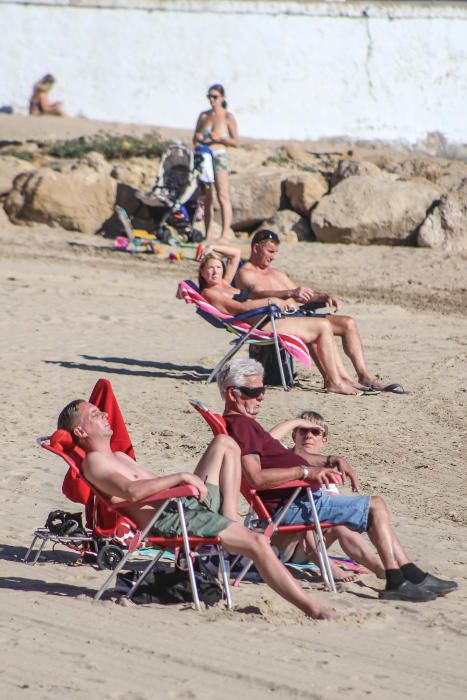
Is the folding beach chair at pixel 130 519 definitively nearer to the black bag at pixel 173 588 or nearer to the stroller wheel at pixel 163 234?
the black bag at pixel 173 588

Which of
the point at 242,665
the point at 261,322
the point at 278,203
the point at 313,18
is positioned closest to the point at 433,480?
the point at 261,322

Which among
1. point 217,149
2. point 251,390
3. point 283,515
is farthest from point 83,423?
point 217,149

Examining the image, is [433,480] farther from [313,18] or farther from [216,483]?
[313,18]

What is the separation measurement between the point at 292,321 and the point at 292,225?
6860mm

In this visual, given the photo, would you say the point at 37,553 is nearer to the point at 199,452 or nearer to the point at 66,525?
the point at 66,525

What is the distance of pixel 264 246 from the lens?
983cm

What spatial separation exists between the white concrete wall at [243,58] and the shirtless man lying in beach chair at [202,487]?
17278 millimetres

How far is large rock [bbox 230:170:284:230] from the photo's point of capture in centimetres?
1667

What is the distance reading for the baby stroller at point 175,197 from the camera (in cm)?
1556

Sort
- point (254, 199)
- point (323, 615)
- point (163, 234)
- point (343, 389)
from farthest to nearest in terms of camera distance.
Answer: point (254, 199)
point (163, 234)
point (343, 389)
point (323, 615)

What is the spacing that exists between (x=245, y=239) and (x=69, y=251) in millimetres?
2418

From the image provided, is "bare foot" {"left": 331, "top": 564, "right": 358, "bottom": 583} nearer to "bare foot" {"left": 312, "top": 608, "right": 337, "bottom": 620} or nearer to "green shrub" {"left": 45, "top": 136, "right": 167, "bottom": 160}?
"bare foot" {"left": 312, "top": 608, "right": 337, "bottom": 620}

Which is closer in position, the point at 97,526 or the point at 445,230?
the point at 97,526

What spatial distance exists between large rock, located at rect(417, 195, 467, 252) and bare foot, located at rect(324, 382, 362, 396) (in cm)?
640
